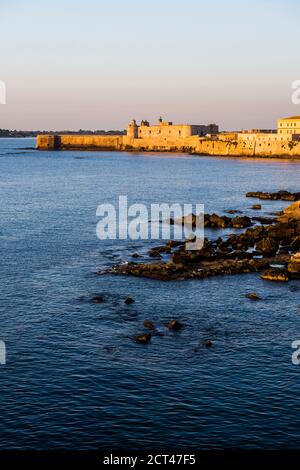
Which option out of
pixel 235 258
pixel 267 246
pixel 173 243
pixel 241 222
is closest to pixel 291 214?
pixel 241 222

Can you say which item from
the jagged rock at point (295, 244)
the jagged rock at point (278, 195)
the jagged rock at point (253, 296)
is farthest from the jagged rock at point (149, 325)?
the jagged rock at point (278, 195)

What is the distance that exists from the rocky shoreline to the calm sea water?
59.3 inches

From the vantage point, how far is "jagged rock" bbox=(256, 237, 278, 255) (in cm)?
4556

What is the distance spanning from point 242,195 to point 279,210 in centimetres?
1723

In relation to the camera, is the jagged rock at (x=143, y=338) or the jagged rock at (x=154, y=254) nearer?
the jagged rock at (x=143, y=338)

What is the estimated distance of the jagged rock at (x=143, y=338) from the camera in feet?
89.4

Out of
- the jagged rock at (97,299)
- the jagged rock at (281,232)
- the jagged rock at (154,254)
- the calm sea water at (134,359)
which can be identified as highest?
the jagged rock at (281,232)

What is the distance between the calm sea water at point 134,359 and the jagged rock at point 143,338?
0.38m

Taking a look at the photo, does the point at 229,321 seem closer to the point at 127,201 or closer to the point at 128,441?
the point at 128,441

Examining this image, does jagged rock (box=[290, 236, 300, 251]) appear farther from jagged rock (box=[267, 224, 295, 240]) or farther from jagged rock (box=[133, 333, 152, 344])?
jagged rock (box=[133, 333, 152, 344])

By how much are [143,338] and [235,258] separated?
17841 millimetres

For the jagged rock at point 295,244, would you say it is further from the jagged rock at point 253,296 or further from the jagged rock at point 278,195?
the jagged rock at point 278,195

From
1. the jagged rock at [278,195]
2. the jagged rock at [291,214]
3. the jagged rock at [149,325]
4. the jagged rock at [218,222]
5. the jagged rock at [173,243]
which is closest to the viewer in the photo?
the jagged rock at [149,325]
